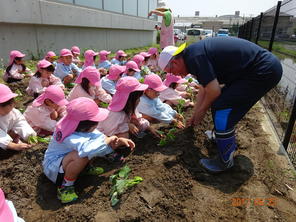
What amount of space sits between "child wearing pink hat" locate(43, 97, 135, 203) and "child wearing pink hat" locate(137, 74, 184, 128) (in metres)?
1.33

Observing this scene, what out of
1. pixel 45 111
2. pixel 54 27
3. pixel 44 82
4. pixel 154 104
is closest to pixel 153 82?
pixel 154 104

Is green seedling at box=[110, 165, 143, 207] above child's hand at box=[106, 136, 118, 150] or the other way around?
the other way around

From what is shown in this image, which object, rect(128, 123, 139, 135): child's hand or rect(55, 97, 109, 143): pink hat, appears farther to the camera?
rect(128, 123, 139, 135): child's hand

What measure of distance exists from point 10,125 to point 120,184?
1.84 m

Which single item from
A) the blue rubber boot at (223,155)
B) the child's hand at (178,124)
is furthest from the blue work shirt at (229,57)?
the child's hand at (178,124)

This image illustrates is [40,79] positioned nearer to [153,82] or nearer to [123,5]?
[153,82]

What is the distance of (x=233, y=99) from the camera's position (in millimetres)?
2586

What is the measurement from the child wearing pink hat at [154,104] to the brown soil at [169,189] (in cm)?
56

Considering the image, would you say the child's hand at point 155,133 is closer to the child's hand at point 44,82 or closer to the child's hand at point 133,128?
the child's hand at point 133,128

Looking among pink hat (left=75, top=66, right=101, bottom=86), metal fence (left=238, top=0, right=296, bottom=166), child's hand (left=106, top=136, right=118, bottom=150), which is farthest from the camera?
pink hat (left=75, top=66, right=101, bottom=86)

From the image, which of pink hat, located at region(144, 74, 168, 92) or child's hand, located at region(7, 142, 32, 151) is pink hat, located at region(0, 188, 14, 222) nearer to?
child's hand, located at region(7, 142, 32, 151)

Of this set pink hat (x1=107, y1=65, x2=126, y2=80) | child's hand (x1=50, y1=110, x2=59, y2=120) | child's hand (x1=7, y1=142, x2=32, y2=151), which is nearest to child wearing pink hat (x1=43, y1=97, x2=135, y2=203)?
child's hand (x1=7, y1=142, x2=32, y2=151)

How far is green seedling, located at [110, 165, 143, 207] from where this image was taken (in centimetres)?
219

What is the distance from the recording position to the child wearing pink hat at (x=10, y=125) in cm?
286
